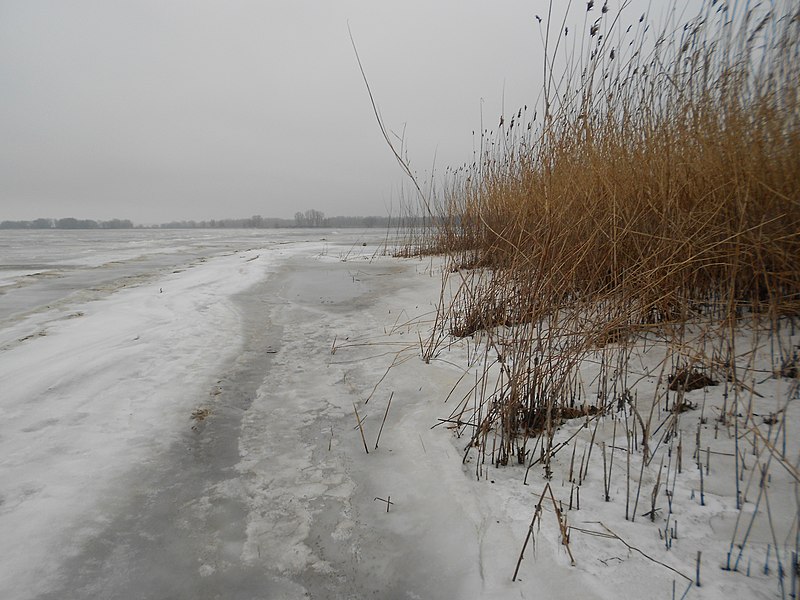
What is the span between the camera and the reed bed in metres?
1.25

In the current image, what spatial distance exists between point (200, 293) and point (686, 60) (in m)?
4.47

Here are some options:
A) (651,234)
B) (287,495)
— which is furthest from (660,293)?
(287,495)

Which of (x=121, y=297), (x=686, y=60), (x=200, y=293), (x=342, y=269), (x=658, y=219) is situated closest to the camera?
(x=658, y=219)

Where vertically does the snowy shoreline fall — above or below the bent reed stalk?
below

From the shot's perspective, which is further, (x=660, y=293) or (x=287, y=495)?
(x=660, y=293)

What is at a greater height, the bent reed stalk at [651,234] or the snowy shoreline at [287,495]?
the bent reed stalk at [651,234]

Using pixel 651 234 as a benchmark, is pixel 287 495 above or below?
below

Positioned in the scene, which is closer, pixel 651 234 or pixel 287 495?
pixel 287 495

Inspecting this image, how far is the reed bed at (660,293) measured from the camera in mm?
1251

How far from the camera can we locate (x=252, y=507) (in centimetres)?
118

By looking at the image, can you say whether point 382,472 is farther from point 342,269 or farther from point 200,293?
point 342,269

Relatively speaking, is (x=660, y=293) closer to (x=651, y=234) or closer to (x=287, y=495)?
(x=651, y=234)

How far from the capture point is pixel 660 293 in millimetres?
1987

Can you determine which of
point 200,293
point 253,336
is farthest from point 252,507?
point 200,293
